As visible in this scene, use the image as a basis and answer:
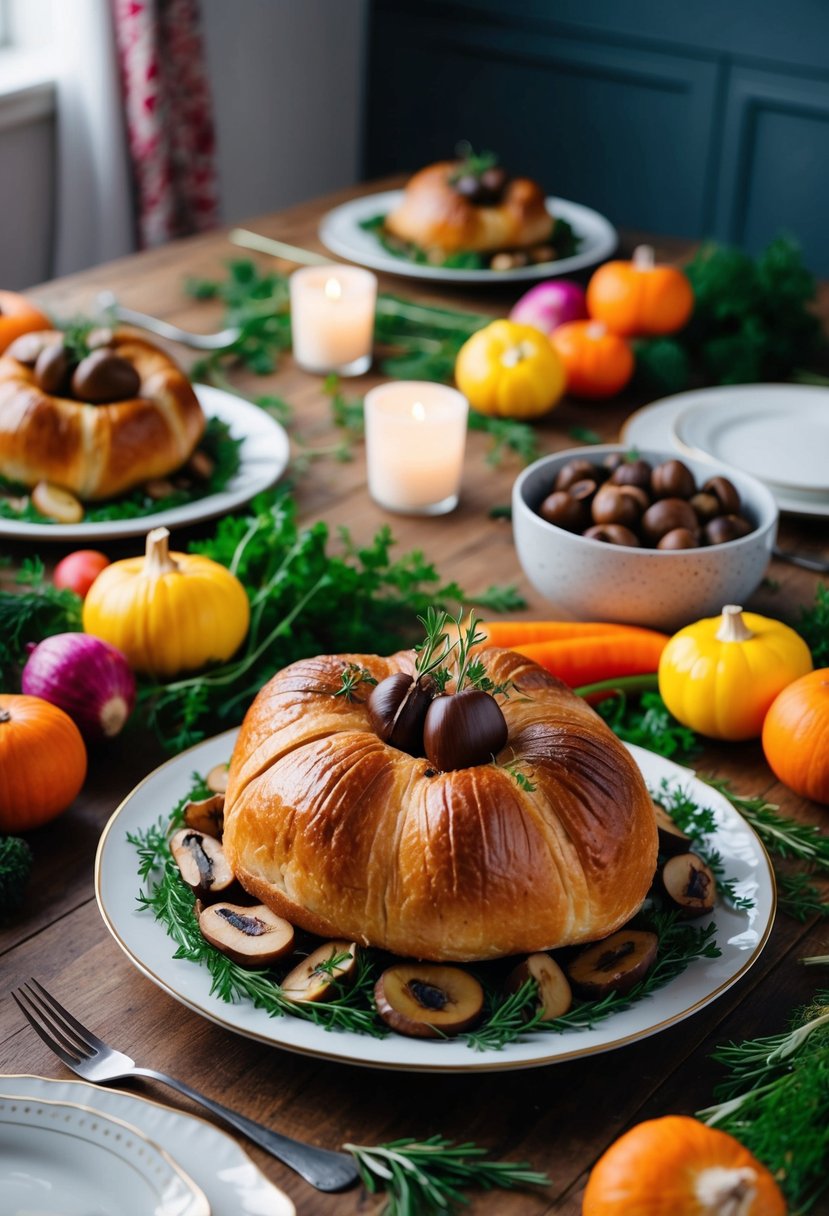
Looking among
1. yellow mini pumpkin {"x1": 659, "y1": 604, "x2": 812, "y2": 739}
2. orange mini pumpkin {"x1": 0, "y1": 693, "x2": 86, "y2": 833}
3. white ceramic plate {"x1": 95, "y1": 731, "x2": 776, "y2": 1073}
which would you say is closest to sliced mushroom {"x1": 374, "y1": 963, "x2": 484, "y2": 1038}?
white ceramic plate {"x1": 95, "y1": 731, "x2": 776, "y2": 1073}

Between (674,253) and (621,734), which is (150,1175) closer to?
(621,734)

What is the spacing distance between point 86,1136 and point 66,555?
40.7 inches

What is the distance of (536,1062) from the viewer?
93 centimetres

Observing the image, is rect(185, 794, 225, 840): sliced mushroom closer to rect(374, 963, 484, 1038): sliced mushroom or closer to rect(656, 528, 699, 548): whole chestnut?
rect(374, 963, 484, 1038): sliced mushroom

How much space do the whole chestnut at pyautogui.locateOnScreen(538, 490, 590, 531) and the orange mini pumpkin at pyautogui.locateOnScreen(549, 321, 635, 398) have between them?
676 mm

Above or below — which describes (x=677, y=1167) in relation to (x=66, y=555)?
above

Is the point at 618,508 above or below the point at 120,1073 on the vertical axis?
above

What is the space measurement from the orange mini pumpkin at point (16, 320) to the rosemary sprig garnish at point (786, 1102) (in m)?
1.56

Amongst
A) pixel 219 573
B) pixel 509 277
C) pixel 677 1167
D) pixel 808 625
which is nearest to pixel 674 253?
pixel 509 277

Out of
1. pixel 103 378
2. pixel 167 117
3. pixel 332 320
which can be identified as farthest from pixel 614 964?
pixel 167 117

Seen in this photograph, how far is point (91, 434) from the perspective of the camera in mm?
1788

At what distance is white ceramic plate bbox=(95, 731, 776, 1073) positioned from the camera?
938 mm

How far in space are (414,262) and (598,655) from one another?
54.3 inches

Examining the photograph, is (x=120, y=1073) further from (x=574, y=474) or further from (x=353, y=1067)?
(x=574, y=474)
